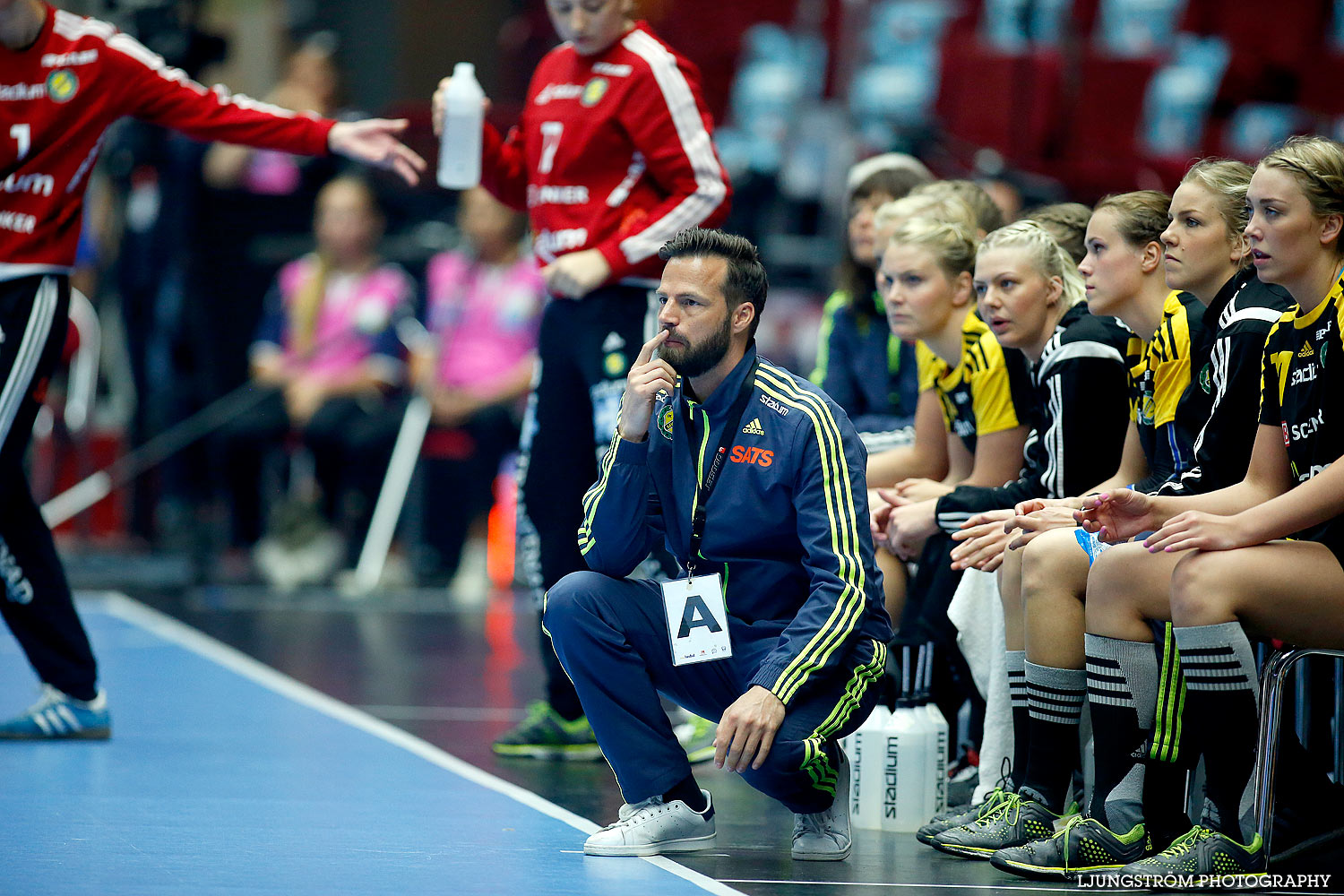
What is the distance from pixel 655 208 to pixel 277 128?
1022mm

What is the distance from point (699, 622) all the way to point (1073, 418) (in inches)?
37.7

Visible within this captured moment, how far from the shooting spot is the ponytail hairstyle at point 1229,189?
3137 mm

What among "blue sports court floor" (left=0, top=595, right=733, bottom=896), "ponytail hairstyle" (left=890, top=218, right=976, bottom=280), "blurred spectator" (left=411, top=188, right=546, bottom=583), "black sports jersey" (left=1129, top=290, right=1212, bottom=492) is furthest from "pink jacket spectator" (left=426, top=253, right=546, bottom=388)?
"black sports jersey" (left=1129, top=290, right=1212, bottom=492)

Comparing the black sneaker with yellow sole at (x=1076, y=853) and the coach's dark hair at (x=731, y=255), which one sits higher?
the coach's dark hair at (x=731, y=255)

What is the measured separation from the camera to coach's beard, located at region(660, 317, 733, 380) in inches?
124

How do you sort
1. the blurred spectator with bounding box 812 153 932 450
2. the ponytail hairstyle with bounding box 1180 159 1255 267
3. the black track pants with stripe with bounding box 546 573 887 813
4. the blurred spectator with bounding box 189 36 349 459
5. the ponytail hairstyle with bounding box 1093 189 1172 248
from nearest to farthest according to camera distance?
the black track pants with stripe with bounding box 546 573 887 813 < the ponytail hairstyle with bounding box 1180 159 1255 267 < the ponytail hairstyle with bounding box 1093 189 1172 248 < the blurred spectator with bounding box 812 153 932 450 < the blurred spectator with bounding box 189 36 349 459

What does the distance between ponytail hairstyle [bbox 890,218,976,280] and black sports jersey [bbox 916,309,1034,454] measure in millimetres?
130

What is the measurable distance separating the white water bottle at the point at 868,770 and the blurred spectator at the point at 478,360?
14.5 ft

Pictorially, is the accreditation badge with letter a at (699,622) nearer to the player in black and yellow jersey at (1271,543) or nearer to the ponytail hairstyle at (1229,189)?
the player in black and yellow jersey at (1271,543)

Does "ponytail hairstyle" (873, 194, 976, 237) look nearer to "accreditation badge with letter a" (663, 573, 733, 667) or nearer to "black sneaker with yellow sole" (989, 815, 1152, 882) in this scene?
"accreditation badge with letter a" (663, 573, 733, 667)

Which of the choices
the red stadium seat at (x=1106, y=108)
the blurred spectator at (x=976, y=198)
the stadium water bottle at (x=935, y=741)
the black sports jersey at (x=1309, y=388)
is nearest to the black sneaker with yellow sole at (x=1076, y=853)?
the stadium water bottle at (x=935, y=741)

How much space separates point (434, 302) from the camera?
8023 mm

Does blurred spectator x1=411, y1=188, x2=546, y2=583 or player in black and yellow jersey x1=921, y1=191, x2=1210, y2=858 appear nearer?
player in black and yellow jersey x1=921, y1=191, x2=1210, y2=858

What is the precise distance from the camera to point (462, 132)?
4.25 m
